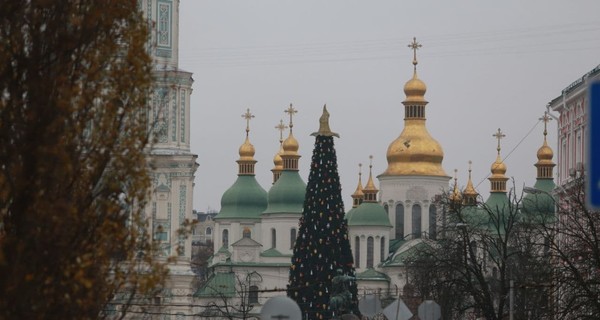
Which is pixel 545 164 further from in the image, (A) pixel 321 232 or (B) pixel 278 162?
(A) pixel 321 232

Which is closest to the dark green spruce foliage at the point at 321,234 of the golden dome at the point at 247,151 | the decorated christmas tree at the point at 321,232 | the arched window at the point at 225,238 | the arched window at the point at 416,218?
the decorated christmas tree at the point at 321,232

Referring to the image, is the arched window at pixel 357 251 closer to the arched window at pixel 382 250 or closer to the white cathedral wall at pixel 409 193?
the arched window at pixel 382 250

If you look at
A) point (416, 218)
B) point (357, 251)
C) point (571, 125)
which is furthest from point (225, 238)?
point (571, 125)

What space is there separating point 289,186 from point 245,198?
5.78m

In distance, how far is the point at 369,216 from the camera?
12962 cm

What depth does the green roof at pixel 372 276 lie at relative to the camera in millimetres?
127188

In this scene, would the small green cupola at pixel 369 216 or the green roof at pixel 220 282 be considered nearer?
the green roof at pixel 220 282

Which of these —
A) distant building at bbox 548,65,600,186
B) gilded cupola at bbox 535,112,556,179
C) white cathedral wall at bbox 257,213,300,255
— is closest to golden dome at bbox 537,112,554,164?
gilded cupola at bbox 535,112,556,179

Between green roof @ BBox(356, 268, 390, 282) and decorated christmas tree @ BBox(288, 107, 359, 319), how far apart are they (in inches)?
1966

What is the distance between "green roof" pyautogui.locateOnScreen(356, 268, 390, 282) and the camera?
12719cm

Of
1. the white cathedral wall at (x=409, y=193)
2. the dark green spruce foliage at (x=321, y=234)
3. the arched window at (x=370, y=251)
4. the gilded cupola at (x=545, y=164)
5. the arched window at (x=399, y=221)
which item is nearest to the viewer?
the dark green spruce foliage at (x=321, y=234)

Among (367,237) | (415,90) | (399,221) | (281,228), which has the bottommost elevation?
(367,237)

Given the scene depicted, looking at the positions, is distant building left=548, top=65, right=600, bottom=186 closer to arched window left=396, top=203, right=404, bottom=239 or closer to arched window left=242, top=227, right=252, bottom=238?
arched window left=396, top=203, right=404, bottom=239

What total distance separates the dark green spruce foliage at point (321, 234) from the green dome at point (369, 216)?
52675mm
